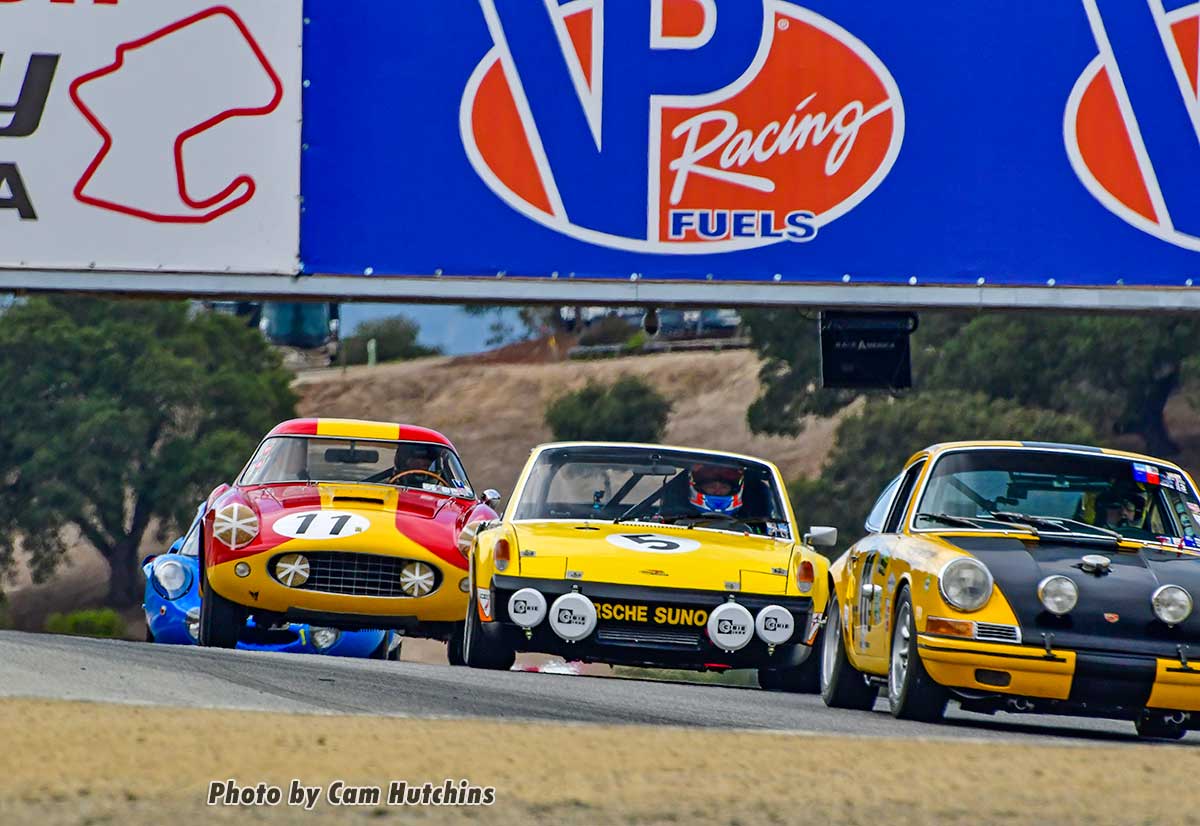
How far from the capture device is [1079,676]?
9.41 metres

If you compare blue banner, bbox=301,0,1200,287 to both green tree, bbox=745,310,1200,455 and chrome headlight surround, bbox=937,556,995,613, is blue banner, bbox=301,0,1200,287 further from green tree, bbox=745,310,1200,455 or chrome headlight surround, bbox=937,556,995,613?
green tree, bbox=745,310,1200,455

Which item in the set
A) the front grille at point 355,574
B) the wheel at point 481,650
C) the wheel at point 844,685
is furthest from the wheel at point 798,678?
the front grille at point 355,574

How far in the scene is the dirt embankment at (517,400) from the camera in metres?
70.1

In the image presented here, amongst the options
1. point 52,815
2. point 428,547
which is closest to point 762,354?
point 428,547

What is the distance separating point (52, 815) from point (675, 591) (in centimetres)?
610

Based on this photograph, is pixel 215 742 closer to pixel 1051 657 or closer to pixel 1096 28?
pixel 1051 657

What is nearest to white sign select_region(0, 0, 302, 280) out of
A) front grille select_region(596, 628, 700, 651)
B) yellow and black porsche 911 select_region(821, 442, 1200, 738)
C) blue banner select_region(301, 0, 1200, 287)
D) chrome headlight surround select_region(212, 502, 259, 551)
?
blue banner select_region(301, 0, 1200, 287)

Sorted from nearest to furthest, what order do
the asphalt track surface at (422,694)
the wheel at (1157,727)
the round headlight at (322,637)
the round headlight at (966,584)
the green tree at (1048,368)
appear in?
the asphalt track surface at (422,694) < the round headlight at (966,584) < the wheel at (1157,727) < the round headlight at (322,637) < the green tree at (1048,368)

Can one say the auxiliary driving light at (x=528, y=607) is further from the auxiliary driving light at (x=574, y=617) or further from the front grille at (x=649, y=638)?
the front grille at (x=649, y=638)

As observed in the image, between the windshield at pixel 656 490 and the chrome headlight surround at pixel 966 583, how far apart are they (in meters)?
3.07

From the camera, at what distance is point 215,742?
7211mm

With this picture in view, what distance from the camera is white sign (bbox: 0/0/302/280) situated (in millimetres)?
16203

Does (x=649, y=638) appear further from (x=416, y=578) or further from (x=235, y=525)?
(x=235, y=525)

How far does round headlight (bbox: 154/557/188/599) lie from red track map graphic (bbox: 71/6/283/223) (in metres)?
2.89
